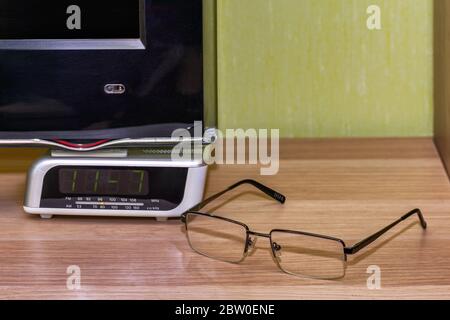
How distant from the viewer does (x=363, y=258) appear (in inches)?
30.8

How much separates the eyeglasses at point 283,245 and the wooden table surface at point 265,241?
0.4 inches

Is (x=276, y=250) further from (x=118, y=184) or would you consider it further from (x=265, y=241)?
(x=118, y=184)

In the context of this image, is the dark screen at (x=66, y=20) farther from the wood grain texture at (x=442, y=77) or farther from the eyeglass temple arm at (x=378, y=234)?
the wood grain texture at (x=442, y=77)

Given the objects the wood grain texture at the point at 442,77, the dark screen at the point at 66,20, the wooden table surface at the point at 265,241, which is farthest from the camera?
the wood grain texture at the point at 442,77

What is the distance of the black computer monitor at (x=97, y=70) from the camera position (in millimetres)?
862

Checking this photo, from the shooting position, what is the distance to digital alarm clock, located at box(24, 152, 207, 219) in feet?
2.86

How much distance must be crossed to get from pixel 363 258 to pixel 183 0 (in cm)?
32

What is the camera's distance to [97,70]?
867 millimetres

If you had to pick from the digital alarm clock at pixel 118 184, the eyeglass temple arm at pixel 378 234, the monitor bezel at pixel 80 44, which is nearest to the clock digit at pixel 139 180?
the digital alarm clock at pixel 118 184

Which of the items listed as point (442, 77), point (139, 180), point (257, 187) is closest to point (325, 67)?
point (442, 77)

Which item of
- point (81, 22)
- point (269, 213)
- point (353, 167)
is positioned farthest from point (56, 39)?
point (353, 167)

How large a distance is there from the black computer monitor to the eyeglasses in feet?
0.36

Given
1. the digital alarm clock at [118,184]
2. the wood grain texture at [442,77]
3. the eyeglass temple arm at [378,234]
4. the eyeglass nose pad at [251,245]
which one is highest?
the wood grain texture at [442,77]
